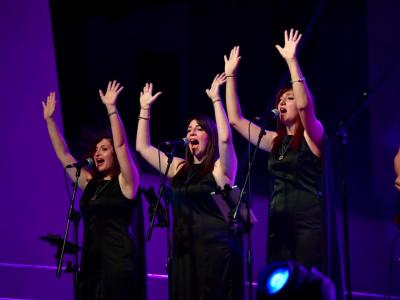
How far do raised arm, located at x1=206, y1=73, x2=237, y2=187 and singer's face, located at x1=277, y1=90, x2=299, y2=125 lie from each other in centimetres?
35

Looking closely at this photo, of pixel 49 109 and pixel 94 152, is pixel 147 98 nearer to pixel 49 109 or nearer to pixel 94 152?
pixel 94 152

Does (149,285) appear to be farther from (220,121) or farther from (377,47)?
(377,47)

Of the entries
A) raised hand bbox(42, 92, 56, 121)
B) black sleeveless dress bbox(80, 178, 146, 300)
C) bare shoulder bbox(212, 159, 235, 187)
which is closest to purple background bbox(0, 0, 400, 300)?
raised hand bbox(42, 92, 56, 121)

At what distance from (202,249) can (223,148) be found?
0.65 m

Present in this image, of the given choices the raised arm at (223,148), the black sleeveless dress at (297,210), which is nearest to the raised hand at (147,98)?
the raised arm at (223,148)

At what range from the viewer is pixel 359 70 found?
4.68 metres

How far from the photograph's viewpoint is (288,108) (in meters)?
Result: 4.04

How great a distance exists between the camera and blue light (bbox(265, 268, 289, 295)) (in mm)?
2559

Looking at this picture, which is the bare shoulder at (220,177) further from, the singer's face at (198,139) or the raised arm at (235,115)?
the raised arm at (235,115)

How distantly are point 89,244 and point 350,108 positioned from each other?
2.04 meters

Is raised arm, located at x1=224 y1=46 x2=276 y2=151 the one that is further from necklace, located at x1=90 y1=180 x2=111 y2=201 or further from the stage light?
the stage light

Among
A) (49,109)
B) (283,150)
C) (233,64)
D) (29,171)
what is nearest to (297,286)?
(283,150)

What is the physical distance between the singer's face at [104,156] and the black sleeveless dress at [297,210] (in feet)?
4.05

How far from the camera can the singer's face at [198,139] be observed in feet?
14.2
